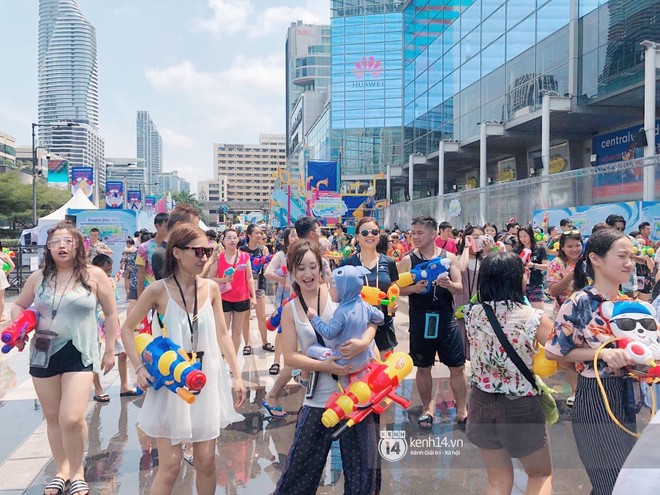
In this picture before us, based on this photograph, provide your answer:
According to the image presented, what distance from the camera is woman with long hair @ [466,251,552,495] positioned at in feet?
9.55

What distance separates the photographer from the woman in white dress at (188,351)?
2994mm

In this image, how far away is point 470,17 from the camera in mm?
29734

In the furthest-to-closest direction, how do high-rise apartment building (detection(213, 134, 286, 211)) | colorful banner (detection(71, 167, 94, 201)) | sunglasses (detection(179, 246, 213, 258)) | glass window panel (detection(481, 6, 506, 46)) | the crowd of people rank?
high-rise apartment building (detection(213, 134, 286, 211)), colorful banner (detection(71, 167, 94, 201)), glass window panel (detection(481, 6, 506, 46)), sunglasses (detection(179, 246, 213, 258)), the crowd of people

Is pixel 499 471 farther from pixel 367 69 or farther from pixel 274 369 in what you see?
pixel 367 69

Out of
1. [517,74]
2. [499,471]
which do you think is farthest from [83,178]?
[499,471]

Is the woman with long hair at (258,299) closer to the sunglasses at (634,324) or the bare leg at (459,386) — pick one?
the bare leg at (459,386)

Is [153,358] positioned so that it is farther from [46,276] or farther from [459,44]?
[459,44]

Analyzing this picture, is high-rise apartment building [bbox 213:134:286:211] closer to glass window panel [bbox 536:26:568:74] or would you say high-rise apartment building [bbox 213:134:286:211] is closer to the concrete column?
glass window panel [bbox 536:26:568:74]

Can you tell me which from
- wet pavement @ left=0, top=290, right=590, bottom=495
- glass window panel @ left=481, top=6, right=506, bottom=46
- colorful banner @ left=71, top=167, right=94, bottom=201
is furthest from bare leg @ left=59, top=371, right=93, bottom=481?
colorful banner @ left=71, top=167, right=94, bottom=201

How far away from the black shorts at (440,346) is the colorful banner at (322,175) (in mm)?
16801

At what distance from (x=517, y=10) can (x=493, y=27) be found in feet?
7.96

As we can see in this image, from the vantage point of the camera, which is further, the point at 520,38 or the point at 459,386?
the point at 520,38

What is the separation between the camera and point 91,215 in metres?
17.0

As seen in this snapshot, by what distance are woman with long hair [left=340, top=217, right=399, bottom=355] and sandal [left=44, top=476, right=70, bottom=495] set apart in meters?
2.57
